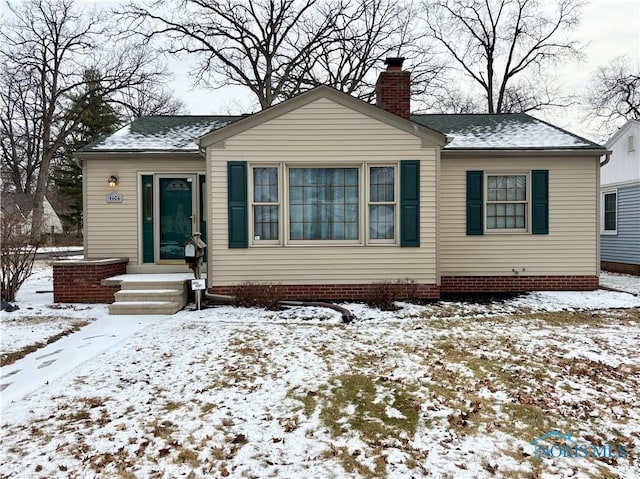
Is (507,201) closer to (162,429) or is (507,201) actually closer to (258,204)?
(258,204)

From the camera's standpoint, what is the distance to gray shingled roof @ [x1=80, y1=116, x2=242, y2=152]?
27.7ft

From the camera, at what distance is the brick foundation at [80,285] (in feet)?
25.1

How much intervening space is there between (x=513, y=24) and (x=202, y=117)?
1980cm

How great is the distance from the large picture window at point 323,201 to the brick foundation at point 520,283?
276cm

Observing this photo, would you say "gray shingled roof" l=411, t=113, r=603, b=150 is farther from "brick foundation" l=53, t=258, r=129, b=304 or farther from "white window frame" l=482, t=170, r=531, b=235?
"brick foundation" l=53, t=258, r=129, b=304

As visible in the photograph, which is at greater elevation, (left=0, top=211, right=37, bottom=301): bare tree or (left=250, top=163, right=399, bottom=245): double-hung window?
(left=250, top=163, right=399, bottom=245): double-hung window

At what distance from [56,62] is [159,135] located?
2033cm

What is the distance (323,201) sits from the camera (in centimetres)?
773

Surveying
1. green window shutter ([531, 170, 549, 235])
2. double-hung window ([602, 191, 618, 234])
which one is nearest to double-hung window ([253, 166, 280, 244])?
green window shutter ([531, 170, 549, 235])

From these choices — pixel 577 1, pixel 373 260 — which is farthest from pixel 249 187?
pixel 577 1

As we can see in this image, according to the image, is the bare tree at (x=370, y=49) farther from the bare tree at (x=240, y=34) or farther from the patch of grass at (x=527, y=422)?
the patch of grass at (x=527, y=422)

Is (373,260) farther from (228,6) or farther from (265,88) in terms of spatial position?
(228,6)

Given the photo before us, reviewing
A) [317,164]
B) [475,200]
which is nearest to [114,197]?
[317,164]

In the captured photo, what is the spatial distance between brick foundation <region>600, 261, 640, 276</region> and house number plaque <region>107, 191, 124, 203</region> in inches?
564
